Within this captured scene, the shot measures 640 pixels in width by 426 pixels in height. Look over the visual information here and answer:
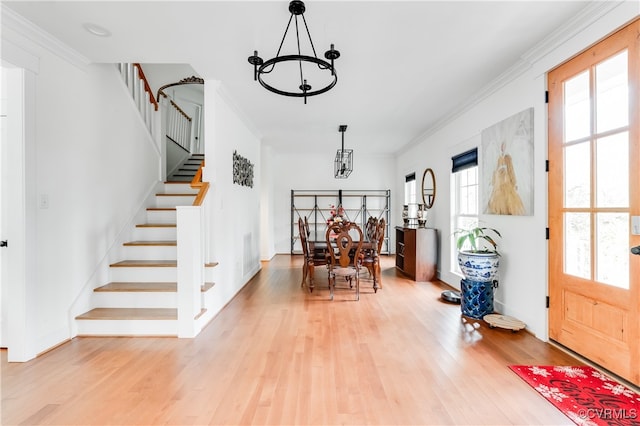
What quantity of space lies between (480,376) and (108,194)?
3.80 m

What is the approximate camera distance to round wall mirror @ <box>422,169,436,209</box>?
5.43 meters

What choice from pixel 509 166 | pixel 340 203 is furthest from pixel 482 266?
pixel 340 203

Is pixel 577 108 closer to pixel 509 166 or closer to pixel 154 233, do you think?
pixel 509 166

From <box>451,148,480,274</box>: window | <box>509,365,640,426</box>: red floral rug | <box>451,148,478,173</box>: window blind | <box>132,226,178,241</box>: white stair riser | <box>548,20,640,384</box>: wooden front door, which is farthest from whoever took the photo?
<box>451,148,480,274</box>: window

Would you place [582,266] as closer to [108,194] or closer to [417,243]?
[417,243]

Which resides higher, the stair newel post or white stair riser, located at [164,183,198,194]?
white stair riser, located at [164,183,198,194]

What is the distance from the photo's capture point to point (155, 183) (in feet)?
14.3

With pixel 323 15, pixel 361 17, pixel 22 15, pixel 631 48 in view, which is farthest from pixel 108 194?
pixel 631 48

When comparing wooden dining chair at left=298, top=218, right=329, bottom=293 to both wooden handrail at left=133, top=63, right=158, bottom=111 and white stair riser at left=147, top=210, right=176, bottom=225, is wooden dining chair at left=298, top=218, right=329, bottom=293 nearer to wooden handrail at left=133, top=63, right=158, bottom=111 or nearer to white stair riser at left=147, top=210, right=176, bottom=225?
white stair riser at left=147, top=210, right=176, bottom=225

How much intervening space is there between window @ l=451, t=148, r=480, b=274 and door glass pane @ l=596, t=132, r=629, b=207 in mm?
1733

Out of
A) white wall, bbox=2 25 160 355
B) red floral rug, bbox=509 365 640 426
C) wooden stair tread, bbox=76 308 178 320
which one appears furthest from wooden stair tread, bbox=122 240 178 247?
red floral rug, bbox=509 365 640 426

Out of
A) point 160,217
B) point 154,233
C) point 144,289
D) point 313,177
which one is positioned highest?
point 313,177

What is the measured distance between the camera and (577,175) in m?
2.37

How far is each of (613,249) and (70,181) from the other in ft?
14.2
